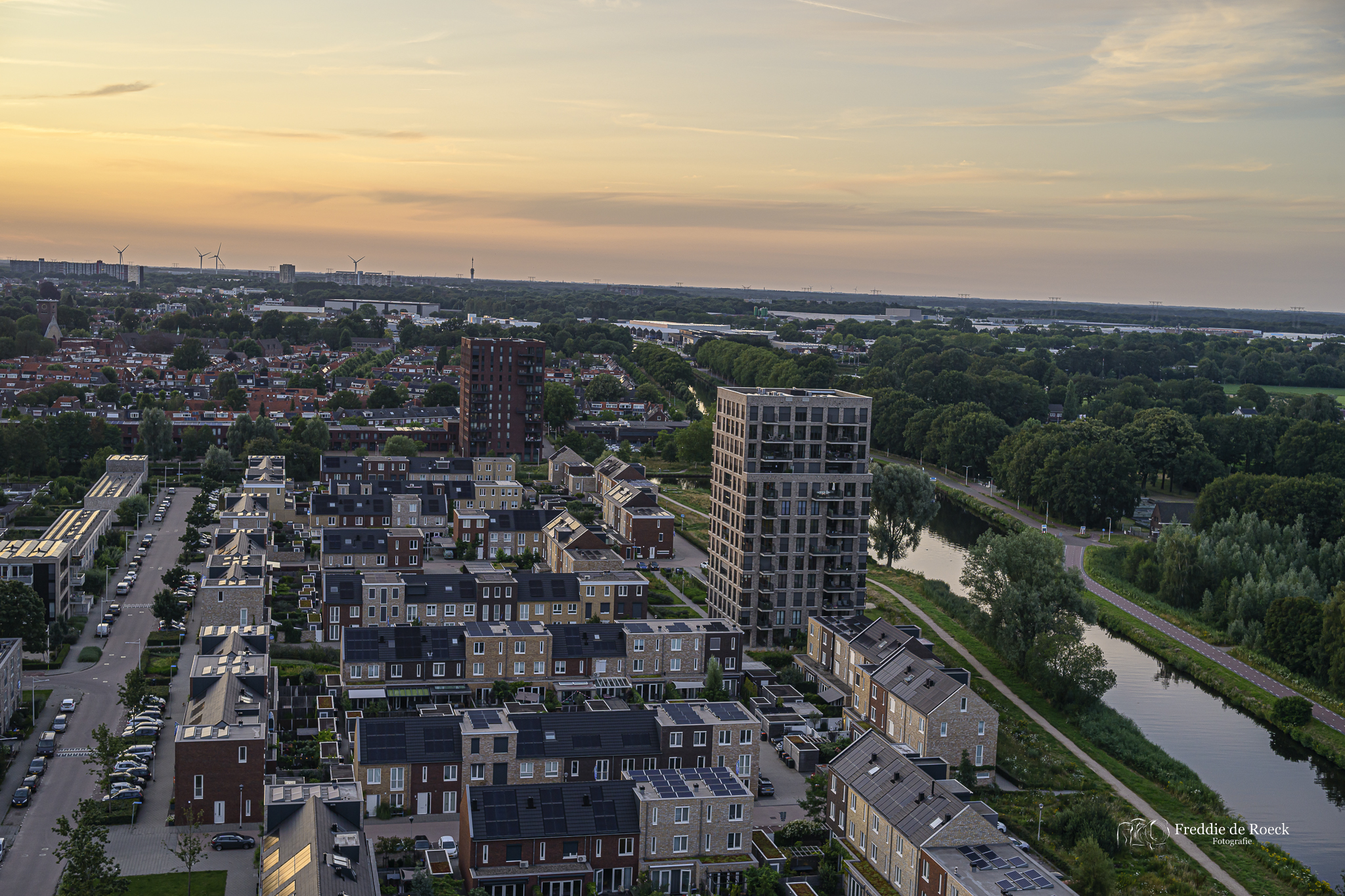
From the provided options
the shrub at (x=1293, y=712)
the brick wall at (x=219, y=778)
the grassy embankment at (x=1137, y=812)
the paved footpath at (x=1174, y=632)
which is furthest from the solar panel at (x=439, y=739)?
the paved footpath at (x=1174, y=632)

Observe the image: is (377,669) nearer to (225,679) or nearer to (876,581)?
(225,679)

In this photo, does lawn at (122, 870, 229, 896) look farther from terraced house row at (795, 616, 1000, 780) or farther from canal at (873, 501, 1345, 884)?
canal at (873, 501, 1345, 884)

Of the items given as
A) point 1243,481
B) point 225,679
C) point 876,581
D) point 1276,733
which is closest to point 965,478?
point 1243,481

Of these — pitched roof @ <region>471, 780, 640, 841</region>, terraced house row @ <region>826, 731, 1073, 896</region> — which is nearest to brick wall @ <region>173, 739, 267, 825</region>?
pitched roof @ <region>471, 780, 640, 841</region>

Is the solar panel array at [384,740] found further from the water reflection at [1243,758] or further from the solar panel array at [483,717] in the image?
the water reflection at [1243,758]

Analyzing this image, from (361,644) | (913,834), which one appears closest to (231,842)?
(361,644)

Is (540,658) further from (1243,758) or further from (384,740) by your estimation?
(1243,758)
